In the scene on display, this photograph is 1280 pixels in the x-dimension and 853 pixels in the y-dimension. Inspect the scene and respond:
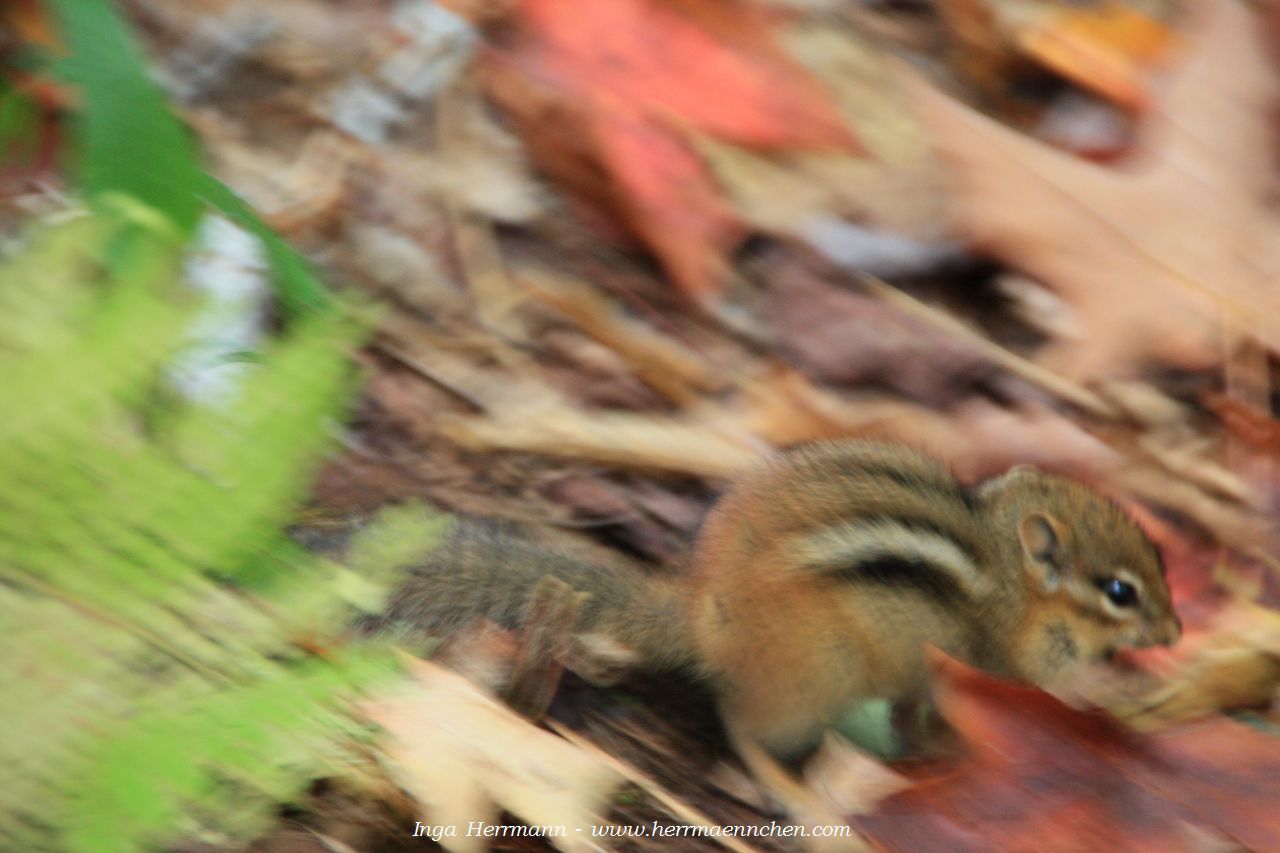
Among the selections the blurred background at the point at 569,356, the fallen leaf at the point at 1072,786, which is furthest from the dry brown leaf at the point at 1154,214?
the fallen leaf at the point at 1072,786

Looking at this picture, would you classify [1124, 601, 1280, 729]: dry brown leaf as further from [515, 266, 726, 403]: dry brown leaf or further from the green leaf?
the green leaf

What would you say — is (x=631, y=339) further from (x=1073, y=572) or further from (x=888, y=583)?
(x=1073, y=572)

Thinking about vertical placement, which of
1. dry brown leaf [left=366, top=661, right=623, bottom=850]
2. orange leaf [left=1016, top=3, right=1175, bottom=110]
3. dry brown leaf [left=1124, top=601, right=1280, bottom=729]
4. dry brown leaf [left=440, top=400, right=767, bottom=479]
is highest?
orange leaf [left=1016, top=3, right=1175, bottom=110]

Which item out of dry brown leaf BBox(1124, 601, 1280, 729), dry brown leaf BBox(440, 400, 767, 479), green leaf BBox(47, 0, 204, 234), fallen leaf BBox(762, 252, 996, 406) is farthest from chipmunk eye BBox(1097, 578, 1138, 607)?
green leaf BBox(47, 0, 204, 234)

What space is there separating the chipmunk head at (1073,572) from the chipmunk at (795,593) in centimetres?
6

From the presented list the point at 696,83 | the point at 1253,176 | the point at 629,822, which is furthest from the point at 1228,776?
the point at 696,83

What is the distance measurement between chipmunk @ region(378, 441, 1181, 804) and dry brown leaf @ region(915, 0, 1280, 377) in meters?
0.79

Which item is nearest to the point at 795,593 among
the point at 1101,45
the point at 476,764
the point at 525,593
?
the point at 525,593

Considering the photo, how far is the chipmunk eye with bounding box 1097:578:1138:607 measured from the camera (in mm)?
3055

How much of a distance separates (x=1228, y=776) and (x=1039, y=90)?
8.43ft

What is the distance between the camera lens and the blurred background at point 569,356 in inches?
59.3

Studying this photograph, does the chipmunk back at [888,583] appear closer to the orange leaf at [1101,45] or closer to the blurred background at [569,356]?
the blurred background at [569,356]

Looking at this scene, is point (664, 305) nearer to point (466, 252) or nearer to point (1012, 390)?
point (466, 252)

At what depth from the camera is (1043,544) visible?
122 inches
